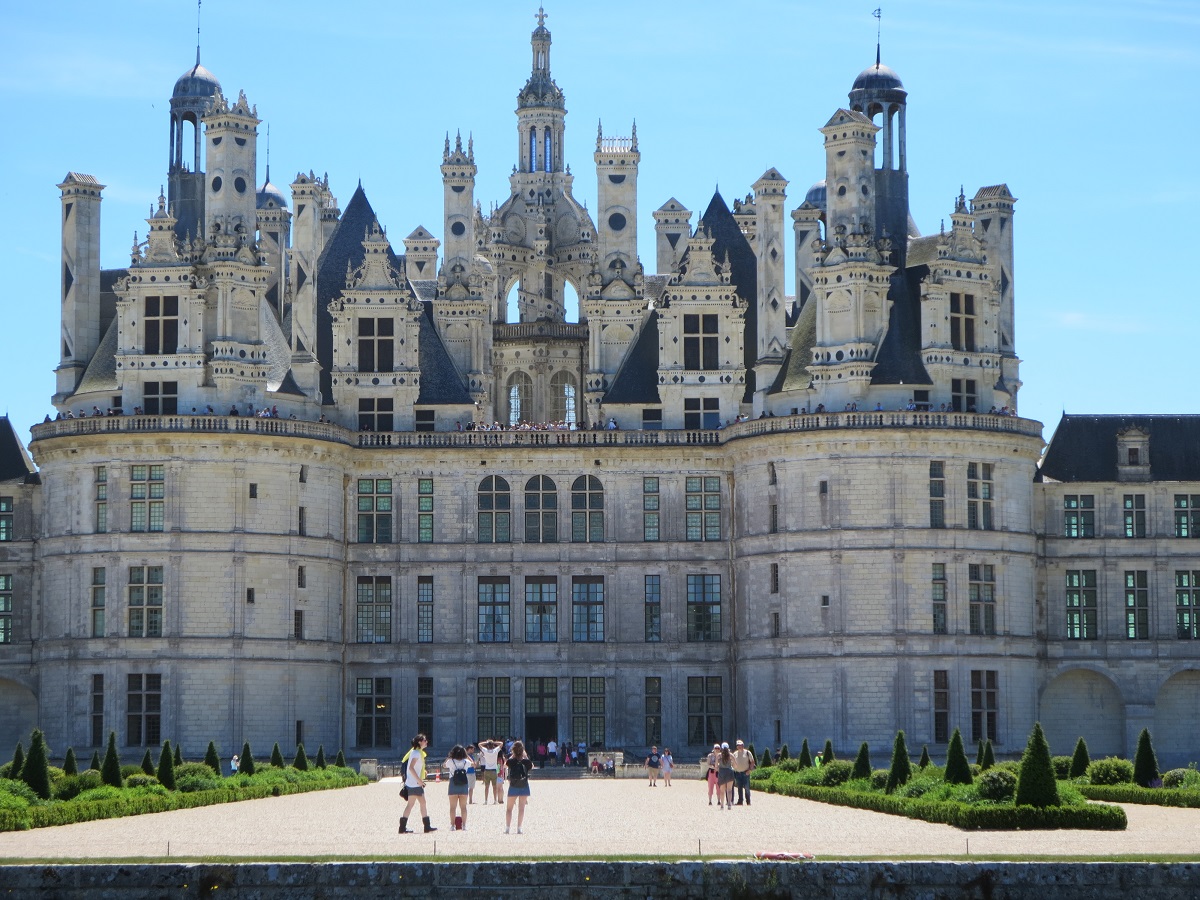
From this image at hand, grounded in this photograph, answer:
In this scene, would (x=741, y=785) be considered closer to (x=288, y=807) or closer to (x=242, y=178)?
(x=288, y=807)

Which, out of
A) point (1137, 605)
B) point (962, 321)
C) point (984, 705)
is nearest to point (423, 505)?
→ point (962, 321)

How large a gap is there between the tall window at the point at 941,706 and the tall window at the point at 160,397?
90.4 ft

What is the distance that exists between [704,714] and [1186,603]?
17600 mm

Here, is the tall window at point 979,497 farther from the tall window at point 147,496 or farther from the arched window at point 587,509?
the tall window at point 147,496

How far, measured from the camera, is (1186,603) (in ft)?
266

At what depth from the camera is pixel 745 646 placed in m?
79.4

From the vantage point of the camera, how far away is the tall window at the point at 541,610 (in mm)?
81312

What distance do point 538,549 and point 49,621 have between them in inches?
675

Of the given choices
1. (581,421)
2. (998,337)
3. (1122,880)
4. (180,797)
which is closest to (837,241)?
(998,337)

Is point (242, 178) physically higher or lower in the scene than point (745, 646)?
higher

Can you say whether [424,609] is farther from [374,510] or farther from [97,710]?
[97,710]

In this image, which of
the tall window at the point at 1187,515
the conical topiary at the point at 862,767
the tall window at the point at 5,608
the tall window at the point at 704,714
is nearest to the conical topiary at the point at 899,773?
the conical topiary at the point at 862,767

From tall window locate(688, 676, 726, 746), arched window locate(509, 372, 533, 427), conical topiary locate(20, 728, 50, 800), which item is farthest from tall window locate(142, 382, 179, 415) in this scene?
conical topiary locate(20, 728, 50, 800)

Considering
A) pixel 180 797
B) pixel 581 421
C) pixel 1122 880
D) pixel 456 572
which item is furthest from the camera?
pixel 581 421
